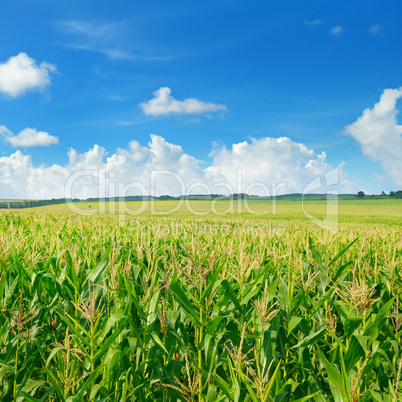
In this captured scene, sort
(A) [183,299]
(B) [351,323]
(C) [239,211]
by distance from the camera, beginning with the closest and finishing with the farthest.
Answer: (A) [183,299] < (B) [351,323] < (C) [239,211]

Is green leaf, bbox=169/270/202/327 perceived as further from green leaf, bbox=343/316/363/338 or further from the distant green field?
the distant green field

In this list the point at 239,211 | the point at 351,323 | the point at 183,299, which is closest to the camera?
the point at 183,299

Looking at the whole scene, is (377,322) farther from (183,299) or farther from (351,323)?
(183,299)

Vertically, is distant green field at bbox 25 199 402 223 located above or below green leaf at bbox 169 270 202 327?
below

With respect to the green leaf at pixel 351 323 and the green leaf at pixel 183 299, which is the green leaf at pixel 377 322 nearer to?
the green leaf at pixel 351 323

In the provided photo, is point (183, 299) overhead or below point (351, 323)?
overhead

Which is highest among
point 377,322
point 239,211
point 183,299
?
point 183,299

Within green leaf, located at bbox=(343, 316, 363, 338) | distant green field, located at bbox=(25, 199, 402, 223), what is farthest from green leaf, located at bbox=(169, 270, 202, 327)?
distant green field, located at bbox=(25, 199, 402, 223)

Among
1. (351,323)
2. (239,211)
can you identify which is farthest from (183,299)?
(239,211)

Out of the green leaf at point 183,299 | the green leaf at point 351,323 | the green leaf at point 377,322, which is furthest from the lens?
the green leaf at point 351,323

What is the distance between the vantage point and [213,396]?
5.62 feet

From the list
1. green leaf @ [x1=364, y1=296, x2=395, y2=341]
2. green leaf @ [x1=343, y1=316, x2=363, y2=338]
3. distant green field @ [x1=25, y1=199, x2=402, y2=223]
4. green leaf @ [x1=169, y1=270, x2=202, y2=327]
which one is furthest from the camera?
distant green field @ [x1=25, y1=199, x2=402, y2=223]

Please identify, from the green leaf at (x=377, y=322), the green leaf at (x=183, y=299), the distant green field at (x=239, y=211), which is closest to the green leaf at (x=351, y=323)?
the green leaf at (x=377, y=322)

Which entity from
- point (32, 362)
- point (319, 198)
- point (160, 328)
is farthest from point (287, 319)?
point (319, 198)
